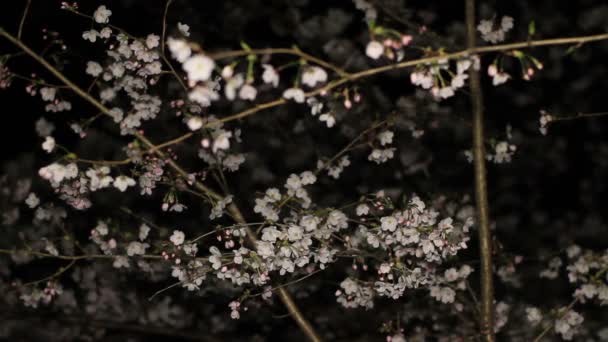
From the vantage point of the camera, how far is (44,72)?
19.2 ft

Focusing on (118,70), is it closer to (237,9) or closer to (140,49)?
(140,49)

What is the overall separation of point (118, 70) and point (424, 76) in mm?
1610

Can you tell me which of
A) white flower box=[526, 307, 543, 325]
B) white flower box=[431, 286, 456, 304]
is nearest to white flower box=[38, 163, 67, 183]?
white flower box=[431, 286, 456, 304]

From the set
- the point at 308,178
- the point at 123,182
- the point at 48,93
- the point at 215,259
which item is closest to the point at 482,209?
the point at 308,178

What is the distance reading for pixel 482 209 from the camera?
9.91ft

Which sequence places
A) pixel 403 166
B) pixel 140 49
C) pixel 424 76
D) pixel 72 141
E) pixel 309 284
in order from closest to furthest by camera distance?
1. pixel 424 76
2. pixel 140 49
3. pixel 309 284
4. pixel 403 166
5. pixel 72 141

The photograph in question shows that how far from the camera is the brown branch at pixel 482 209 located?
116 inches

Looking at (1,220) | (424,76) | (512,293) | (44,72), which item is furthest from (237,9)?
(424,76)

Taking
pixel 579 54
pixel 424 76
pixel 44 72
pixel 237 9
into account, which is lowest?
pixel 424 76

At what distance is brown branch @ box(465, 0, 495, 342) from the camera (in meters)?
2.95

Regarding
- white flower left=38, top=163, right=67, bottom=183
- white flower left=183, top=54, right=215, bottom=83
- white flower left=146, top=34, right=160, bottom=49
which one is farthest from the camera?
white flower left=146, top=34, right=160, bottom=49

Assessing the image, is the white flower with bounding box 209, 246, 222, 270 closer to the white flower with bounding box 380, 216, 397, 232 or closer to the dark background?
the white flower with bounding box 380, 216, 397, 232

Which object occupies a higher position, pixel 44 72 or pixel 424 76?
pixel 44 72

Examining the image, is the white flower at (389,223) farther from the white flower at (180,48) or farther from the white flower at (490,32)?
the white flower at (180,48)
